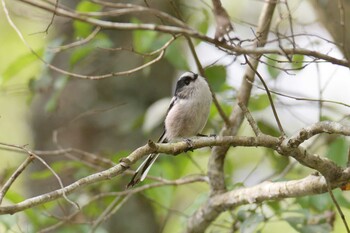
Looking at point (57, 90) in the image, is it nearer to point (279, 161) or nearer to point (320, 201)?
point (279, 161)

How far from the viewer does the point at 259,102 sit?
4387 millimetres

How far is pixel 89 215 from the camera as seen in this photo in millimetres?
4977

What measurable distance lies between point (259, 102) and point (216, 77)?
427mm

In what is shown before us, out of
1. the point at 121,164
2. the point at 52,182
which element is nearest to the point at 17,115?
the point at 52,182

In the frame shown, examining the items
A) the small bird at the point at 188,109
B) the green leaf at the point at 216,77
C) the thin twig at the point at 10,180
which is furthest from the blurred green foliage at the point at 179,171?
the thin twig at the point at 10,180

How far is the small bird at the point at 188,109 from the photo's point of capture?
4.03 meters

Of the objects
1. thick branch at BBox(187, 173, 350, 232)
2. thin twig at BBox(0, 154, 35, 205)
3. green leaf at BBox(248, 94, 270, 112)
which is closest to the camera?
thin twig at BBox(0, 154, 35, 205)

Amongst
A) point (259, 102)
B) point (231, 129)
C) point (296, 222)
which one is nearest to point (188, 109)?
point (231, 129)

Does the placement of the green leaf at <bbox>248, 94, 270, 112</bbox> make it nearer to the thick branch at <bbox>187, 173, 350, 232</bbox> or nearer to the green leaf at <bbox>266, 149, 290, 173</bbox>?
the green leaf at <bbox>266, 149, 290, 173</bbox>

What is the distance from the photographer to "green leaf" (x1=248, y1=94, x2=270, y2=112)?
171 inches

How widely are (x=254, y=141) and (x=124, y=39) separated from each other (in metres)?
3.14

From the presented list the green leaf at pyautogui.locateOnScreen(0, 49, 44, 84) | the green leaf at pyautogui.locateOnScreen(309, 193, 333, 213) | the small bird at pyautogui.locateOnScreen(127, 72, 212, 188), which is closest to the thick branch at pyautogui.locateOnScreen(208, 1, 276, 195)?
the small bird at pyautogui.locateOnScreen(127, 72, 212, 188)

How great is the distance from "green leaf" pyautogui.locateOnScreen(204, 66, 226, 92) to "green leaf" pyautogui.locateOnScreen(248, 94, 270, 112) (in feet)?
1.18

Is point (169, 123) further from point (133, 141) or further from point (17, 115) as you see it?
point (17, 115)
